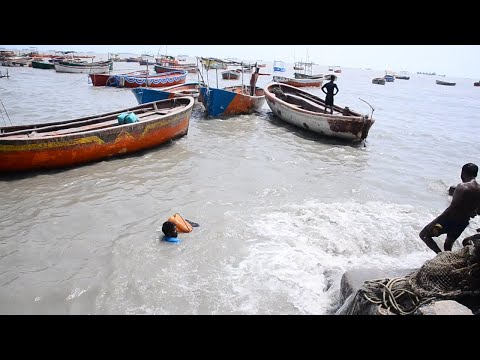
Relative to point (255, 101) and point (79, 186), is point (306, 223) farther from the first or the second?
point (255, 101)

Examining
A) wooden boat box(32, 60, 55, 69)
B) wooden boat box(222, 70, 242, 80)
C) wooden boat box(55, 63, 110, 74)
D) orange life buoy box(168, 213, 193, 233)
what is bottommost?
orange life buoy box(168, 213, 193, 233)

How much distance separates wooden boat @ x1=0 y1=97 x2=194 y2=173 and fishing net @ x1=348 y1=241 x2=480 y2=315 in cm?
723

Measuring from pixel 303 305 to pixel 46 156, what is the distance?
21.9 ft

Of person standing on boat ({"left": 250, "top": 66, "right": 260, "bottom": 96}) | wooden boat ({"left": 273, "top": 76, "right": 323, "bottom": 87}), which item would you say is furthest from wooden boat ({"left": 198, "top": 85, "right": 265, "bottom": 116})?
wooden boat ({"left": 273, "top": 76, "right": 323, "bottom": 87})

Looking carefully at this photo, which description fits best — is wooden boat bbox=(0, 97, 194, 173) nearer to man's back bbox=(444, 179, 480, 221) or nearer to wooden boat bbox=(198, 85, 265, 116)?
wooden boat bbox=(198, 85, 265, 116)

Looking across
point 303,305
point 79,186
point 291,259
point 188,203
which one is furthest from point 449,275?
point 79,186

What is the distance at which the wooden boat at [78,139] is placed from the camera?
734cm

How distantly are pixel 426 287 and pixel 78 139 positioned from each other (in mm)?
7725

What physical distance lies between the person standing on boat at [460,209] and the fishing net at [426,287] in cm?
127

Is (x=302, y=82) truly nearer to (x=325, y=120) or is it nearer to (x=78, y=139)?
(x=325, y=120)

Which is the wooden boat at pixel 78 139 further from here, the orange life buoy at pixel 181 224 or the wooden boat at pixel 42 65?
the wooden boat at pixel 42 65

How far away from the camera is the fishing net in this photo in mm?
2947

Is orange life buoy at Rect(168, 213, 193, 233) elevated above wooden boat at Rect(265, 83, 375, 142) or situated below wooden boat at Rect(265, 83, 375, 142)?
below
